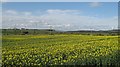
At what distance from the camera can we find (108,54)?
14.8 m

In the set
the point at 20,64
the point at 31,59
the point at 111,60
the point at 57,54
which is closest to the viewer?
the point at 20,64

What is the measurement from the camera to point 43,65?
11344mm

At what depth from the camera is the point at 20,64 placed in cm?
1120

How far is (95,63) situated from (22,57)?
298cm

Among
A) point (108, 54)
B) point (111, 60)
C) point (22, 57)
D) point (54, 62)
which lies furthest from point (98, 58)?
point (22, 57)

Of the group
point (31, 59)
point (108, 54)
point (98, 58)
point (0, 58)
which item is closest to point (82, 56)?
point (98, 58)

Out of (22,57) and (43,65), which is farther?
(22,57)

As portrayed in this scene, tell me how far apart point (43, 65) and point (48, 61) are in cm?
60

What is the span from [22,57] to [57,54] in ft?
7.72

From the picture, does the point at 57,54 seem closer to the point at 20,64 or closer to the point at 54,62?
the point at 54,62

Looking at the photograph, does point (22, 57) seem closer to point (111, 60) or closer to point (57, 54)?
point (57, 54)

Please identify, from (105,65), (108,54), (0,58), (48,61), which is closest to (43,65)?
(48,61)

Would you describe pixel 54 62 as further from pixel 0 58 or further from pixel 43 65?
pixel 0 58

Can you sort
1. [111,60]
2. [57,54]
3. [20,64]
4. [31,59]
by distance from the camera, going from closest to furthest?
[20,64] < [31,59] < [111,60] < [57,54]
